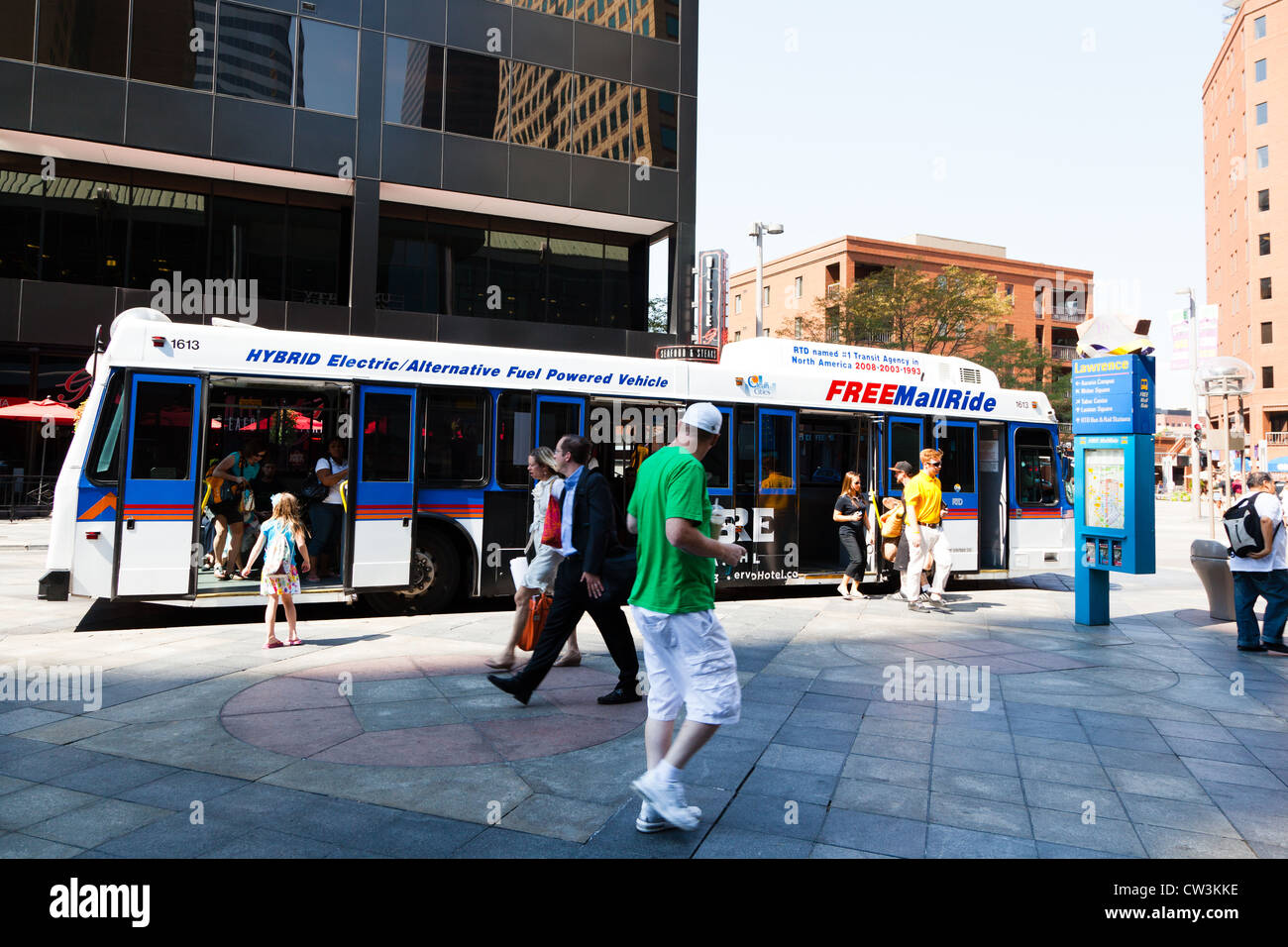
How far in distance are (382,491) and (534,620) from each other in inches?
131

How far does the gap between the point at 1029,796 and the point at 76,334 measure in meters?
22.9

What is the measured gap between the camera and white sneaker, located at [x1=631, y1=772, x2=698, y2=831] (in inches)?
156

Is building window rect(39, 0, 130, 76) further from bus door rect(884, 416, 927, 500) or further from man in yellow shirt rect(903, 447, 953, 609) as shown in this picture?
man in yellow shirt rect(903, 447, 953, 609)

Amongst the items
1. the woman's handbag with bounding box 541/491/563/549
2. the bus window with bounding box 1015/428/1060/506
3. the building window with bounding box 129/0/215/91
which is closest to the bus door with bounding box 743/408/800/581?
the bus window with bounding box 1015/428/1060/506

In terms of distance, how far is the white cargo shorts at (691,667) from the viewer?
4012 millimetres

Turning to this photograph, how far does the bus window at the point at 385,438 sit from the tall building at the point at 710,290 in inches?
609

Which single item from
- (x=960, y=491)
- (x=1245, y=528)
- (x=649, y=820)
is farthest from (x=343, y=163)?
(x=649, y=820)

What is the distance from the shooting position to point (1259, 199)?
6069 cm

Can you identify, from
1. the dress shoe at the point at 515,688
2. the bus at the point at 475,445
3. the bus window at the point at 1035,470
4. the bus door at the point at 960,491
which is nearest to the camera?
the dress shoe at the point at 515,688

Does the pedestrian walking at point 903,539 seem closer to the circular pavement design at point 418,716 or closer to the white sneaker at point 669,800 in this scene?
the circular pavement design at point 418,716

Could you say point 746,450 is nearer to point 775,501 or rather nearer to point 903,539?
point 775,501

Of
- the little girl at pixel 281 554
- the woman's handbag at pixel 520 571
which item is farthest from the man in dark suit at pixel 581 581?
the little girl at pixel 281 554
